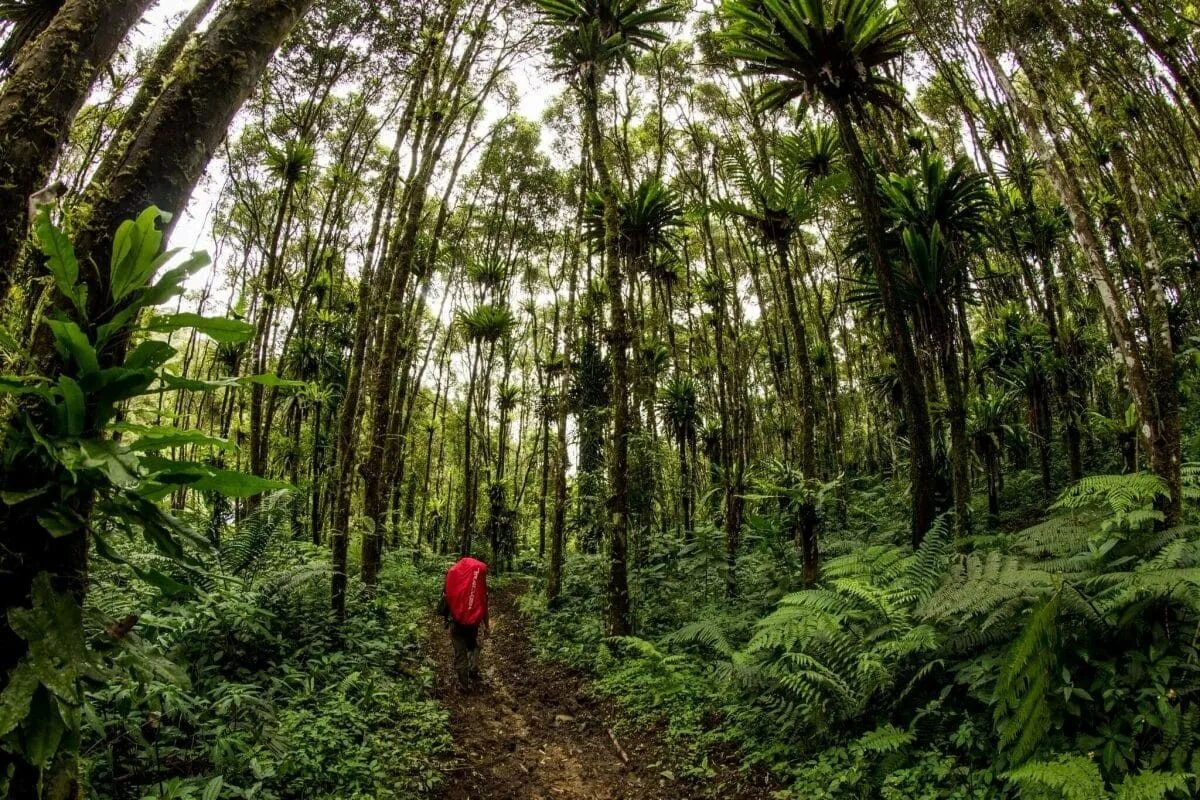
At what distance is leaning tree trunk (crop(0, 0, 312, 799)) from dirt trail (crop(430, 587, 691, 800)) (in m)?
3.08

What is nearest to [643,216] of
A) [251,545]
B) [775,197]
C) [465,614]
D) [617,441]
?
[775,197]

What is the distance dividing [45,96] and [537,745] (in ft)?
16.6

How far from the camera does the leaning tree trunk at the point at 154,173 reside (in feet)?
4.65

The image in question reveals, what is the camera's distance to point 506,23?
10711mm

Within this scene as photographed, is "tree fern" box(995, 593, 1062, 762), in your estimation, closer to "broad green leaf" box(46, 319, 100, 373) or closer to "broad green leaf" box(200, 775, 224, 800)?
"broad green leaf" box(200, 775, 224, 800)

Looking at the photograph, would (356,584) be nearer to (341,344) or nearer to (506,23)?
(341,344)

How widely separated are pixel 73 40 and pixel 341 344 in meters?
12.5

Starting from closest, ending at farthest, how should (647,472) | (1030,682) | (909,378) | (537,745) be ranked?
(1030,682), (537,745), (909,378), (647,472)

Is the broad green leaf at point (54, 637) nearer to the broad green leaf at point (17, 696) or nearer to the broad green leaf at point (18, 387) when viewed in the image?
the broad green leaf at point (17, 696)

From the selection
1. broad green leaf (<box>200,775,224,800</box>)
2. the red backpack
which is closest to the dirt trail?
the red backpack

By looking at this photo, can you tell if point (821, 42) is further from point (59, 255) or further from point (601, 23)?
point (59, 255)

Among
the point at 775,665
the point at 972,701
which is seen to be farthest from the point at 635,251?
the point at 972,701

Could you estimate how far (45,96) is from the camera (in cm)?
213

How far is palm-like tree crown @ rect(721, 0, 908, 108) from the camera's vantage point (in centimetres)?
583
